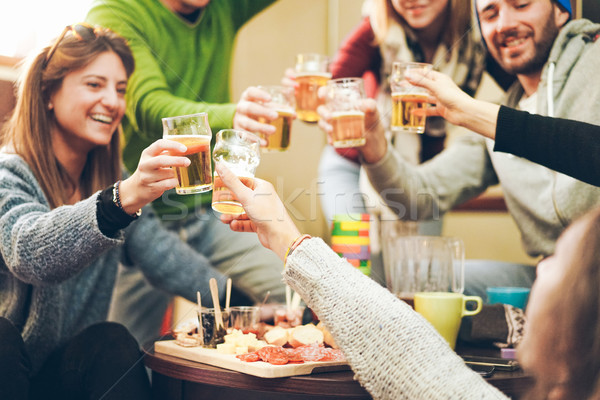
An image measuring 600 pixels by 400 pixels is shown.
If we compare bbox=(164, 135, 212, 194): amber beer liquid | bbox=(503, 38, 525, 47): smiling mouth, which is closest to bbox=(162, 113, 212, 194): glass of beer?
bbox=(164, 135, 212, 194): amber beer liquid

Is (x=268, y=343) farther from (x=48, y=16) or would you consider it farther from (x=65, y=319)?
(x=48, y=16)

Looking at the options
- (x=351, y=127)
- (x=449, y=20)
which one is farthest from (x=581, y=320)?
(x=449, y=20)

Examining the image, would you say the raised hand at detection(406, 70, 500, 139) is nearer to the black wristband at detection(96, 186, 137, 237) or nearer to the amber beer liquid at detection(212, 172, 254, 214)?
the amber beer liquid at detection(212, 172, 254, 214)

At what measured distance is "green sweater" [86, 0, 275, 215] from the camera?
196 centimetres

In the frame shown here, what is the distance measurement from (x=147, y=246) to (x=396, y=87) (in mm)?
968

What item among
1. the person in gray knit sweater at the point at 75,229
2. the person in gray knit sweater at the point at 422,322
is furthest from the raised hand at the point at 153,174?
the person in gray knit sweater at the point at 422,322

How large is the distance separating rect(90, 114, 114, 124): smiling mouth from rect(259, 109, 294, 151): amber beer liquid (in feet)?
1.61

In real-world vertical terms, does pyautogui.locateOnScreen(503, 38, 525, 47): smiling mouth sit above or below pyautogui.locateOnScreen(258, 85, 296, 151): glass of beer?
above

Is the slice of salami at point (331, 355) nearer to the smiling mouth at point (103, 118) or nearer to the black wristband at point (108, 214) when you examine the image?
the black wristband at point (108, 214)

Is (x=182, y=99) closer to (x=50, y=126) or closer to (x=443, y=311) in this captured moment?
(x=50, y=126)

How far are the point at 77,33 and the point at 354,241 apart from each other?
1109mm

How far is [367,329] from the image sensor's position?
0.87m

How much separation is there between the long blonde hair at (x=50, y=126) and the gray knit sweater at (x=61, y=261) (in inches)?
2.4

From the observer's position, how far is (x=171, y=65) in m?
2.07
